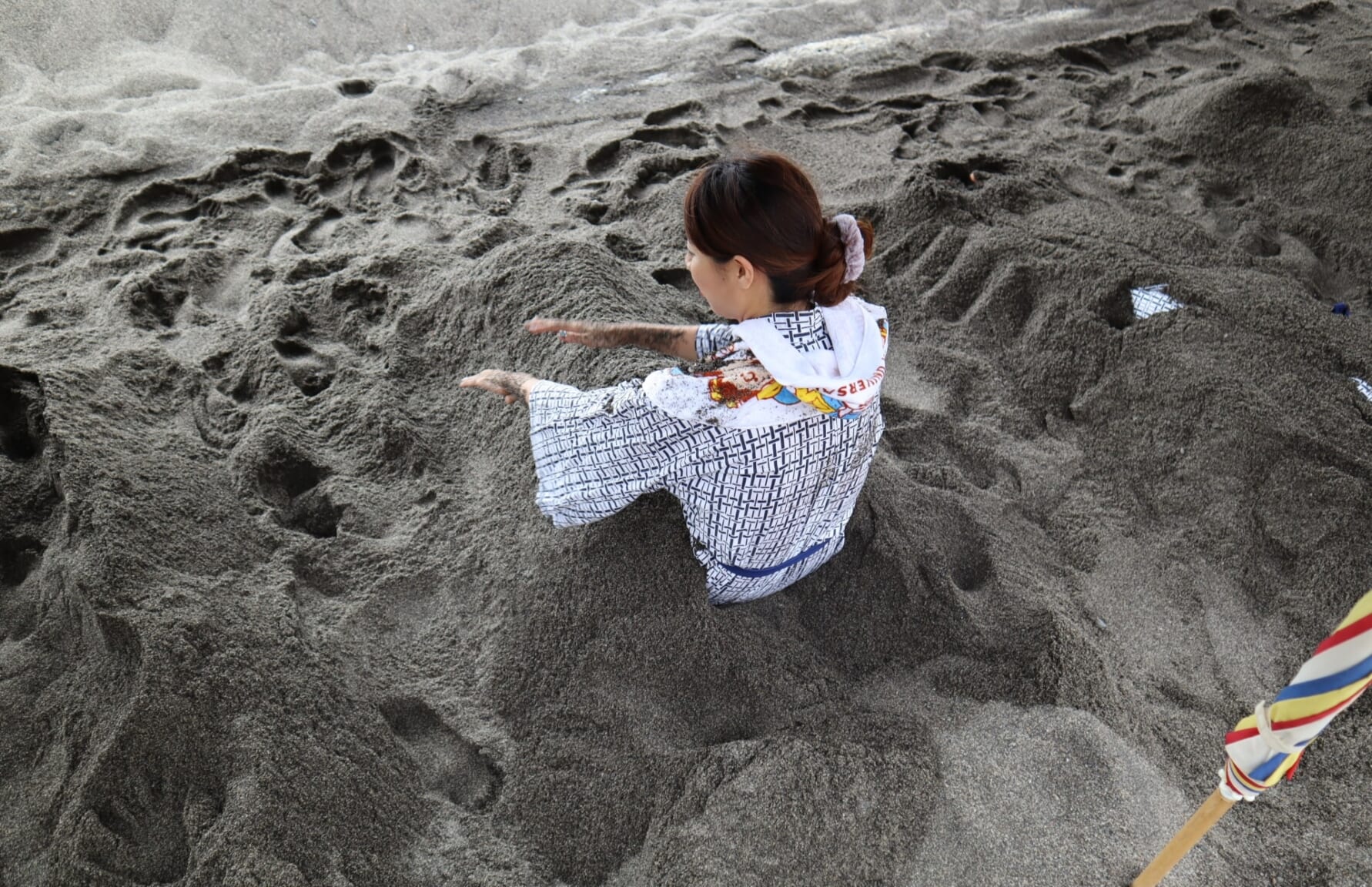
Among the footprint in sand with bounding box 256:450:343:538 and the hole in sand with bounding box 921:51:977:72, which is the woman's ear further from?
the hole in sand with bounding box 921:51:977:72

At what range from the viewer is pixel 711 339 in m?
1.61

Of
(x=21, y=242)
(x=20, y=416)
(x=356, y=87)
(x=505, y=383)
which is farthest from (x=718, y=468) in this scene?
(x=356, y=87)

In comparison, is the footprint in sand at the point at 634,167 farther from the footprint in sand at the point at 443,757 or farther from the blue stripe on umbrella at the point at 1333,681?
the blue stripe on umbrella at the point at 1333,681

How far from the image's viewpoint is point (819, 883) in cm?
A: 131

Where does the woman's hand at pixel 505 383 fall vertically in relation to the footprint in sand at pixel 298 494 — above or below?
above

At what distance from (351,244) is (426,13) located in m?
1.90

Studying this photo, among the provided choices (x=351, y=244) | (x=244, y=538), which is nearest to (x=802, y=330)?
(x=244, y=538)

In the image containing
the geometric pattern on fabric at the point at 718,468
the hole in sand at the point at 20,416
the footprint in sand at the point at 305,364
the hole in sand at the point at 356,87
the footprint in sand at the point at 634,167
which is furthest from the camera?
the hole in sand at the point at 356,87

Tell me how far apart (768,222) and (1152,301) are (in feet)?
5.20

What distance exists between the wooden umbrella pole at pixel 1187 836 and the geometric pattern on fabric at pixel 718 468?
66 centimetres

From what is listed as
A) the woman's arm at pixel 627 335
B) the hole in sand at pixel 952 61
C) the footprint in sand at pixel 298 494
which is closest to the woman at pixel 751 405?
the woman's arm at pixel 627 335

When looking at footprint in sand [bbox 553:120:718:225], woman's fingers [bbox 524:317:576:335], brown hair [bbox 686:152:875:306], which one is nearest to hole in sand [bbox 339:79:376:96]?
footprint in sand [bbox 553:120:718:225]

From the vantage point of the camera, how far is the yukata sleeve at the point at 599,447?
1.36m

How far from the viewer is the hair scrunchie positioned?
4.24 ft
